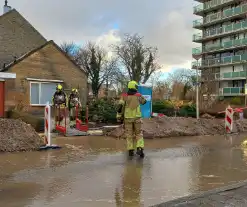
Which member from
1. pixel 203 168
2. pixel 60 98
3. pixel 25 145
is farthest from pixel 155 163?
pixel 60 98

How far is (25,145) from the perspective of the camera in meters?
9.11

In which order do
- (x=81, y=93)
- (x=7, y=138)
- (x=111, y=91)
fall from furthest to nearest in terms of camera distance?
(x=111, y=91)
(x=81, y=93)
(x=7, y=138)

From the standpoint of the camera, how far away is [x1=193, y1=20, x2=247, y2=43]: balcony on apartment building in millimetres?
56875

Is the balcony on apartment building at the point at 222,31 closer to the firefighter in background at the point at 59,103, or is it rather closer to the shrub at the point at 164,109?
the shrub at the point at 164,109

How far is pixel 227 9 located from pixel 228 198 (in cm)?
5961

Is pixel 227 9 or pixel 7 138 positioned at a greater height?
pixel 227 9

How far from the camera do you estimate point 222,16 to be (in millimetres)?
61438

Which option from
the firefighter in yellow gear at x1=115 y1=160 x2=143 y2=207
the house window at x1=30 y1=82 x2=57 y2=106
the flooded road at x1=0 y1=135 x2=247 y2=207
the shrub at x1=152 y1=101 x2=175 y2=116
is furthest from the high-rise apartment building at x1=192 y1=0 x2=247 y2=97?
the firefighter in yellow gear at x1=115 y1=160 x2=143 y2=207

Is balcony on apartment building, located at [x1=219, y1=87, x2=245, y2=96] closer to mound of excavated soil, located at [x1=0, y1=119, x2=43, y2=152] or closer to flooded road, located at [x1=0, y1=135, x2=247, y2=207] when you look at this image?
flooded road, located at [x1=0, y1=135, x2=247, y2=207]

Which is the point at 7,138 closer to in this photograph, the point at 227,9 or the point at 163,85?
the point at 163,85

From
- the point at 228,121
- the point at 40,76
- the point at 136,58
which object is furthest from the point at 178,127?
the point at 136,58

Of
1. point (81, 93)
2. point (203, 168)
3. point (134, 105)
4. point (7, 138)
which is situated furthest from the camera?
point (81, 93)

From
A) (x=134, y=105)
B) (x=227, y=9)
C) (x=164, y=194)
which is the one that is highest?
(x=227, y=9)

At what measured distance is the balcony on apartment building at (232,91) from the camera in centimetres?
5575
